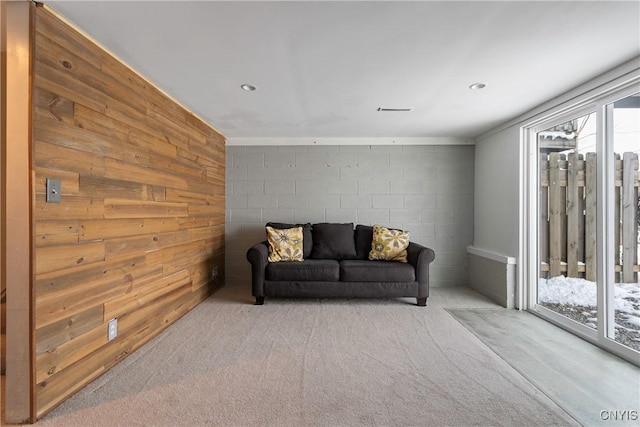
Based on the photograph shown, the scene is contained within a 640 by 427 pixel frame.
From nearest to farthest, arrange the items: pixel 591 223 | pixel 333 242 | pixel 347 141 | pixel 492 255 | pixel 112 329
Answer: pixel 112 329, pixel 591 223, pixel 492 255, pixel 333 242, pixel 347 141

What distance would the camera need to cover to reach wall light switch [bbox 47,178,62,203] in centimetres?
153

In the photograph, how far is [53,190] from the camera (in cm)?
156

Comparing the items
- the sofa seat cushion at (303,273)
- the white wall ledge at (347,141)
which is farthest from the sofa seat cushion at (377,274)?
the white wall ledge at (347,141)

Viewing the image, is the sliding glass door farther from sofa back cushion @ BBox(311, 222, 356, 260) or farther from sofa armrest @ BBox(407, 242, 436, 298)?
sofa back cushion @ BBox(311, 222, 356, 260)

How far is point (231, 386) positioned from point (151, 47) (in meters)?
2.32

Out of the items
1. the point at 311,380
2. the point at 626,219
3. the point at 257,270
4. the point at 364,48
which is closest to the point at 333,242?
the point at 257,270

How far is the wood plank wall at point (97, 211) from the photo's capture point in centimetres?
154

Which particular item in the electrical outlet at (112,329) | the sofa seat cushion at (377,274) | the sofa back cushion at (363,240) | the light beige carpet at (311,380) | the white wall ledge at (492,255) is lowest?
the light beige carpet at (311,380)

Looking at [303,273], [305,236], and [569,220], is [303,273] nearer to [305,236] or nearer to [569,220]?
[305,236]

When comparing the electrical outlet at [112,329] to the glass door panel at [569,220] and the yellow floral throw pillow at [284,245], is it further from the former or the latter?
the glass door panel at [569,220]

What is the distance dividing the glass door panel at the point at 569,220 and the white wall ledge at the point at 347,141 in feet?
4.06

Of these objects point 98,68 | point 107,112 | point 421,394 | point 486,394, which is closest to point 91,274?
point 107,112

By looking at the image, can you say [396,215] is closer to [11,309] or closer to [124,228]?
[124,228]

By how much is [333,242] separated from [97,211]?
2.73 m
